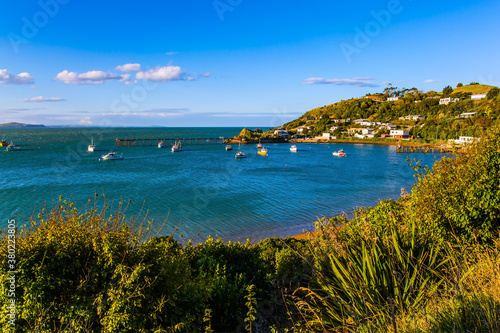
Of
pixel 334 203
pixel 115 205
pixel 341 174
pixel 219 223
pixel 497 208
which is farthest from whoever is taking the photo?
pixel 341 174

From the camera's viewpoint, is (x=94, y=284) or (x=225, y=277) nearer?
(x=94, y=284)

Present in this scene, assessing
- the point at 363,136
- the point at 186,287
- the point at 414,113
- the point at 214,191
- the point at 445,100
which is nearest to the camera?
the point at 186,287

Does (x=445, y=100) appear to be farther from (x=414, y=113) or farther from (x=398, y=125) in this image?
(x=398, y=125)

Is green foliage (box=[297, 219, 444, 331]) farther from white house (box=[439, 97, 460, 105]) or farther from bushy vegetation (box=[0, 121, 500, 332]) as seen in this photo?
white house (box=[439, 97, 460, 105])

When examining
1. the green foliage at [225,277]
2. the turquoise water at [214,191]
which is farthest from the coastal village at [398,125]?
the green foliage at [225,277]

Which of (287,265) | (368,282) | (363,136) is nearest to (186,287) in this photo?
(368,282)

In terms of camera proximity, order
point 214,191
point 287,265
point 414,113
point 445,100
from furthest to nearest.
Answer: point 445,100 → point 414,113 → point 214,191 → point 287,265

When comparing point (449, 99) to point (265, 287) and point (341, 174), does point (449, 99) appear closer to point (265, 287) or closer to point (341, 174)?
point (341, 174)

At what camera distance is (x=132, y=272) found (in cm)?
409

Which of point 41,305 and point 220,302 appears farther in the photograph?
point 220,302

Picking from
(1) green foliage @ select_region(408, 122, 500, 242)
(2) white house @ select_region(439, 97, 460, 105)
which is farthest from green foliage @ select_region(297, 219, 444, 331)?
(2) white house @ select_region(439, 97, 460, 105)

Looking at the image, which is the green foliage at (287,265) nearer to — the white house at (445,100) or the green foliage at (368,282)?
the green foliage at (368,282)

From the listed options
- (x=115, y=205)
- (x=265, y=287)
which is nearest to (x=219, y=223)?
(x=115, y=205)

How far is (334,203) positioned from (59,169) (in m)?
43.0
